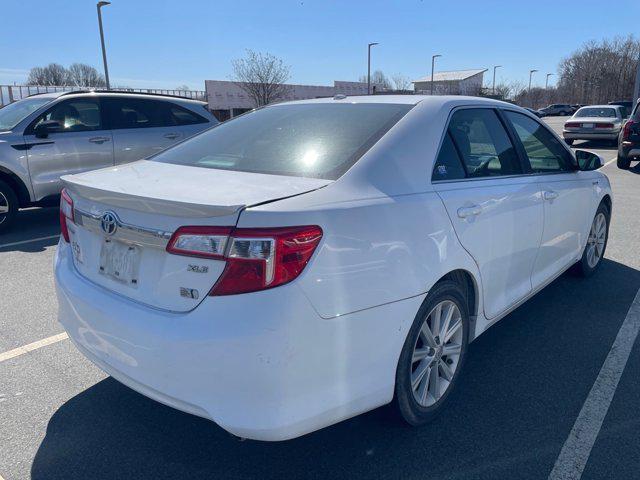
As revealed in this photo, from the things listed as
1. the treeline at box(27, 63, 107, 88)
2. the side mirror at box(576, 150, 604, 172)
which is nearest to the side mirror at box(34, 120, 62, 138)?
the side mirror at box(576, 150, 604, 172)

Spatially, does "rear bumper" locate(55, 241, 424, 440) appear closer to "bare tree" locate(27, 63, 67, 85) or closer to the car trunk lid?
the car trunk lid

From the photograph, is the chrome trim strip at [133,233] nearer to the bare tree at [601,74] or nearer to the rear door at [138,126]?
the rear door at [138,126]

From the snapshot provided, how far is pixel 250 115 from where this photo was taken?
11.8 feet

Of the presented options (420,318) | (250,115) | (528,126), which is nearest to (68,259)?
(250,115)

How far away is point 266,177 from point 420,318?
967 millimetres

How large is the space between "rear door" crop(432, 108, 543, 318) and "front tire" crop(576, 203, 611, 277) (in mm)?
1601

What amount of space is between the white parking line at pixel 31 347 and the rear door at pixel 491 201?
2.81 meters

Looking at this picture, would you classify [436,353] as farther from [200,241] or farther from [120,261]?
[120,261]

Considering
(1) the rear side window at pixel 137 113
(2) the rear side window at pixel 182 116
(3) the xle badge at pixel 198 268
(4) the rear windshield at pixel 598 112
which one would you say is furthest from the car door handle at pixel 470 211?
(4) the rear windshield at pixel 598 112

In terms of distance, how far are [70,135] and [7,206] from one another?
1.27m

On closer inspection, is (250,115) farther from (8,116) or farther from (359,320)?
(8,116)

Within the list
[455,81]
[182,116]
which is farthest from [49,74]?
[182,116]

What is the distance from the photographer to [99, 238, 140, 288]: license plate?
88.4 inches

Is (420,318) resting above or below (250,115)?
below
